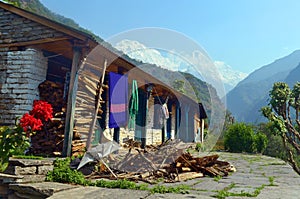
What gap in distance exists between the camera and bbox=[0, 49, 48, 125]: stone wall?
5836 mm

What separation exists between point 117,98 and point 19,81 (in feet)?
7.86

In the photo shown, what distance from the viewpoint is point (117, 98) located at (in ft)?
23.3

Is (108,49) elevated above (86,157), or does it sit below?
above

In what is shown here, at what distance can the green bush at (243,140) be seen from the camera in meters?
14.5

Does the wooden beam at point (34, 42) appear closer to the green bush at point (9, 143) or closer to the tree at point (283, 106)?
the green bush at point (9, 143)

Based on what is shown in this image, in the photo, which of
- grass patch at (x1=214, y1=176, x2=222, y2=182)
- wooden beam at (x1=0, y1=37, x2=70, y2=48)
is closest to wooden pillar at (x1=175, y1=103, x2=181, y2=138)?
grass patch at (x1=214, y1=176, x2=222, y2=182)

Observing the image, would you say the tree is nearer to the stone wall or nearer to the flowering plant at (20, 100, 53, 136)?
the stone wall

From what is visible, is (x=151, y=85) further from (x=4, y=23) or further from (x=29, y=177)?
(x=29, y=177)

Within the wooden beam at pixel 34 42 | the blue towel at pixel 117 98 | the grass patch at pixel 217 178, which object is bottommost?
the grass patch at pixel 217 178

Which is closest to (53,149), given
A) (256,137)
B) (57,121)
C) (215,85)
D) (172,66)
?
(57,121)

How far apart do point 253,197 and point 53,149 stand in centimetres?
419

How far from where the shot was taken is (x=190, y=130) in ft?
57.2

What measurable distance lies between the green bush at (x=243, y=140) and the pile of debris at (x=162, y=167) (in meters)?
9.33

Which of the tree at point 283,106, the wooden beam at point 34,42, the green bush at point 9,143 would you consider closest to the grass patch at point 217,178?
the green bush at point 9,143
